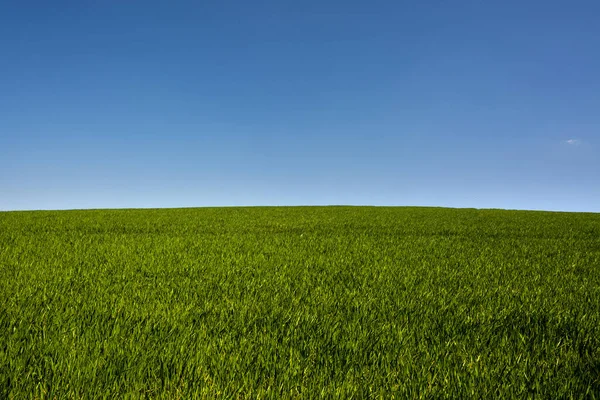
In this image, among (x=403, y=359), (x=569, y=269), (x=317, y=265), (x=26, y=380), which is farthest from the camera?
(x=569, y=269)

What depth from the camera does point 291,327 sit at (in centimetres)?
354

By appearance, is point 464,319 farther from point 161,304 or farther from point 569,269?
point 569,269

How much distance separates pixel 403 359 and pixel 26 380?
8.85 ft

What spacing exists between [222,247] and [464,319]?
18.9 feet

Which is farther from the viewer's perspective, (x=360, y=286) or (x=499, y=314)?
(x=360, y=286)

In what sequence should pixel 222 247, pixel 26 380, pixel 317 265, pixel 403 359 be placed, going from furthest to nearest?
pixel 222 247 → pixel 317 265 → pixel 403 359 → pixel 26 380

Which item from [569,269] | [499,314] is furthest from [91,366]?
[569,269]

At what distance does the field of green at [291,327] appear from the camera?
8.50 ft

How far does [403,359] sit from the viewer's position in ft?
9.73

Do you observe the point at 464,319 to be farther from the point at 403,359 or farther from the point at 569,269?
the point at 569,269

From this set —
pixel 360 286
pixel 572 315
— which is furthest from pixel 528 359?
pixel 360 286

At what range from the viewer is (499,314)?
4.16 metres

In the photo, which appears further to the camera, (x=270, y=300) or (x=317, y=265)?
(x=317, y=265)

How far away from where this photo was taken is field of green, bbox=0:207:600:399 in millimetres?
2590
